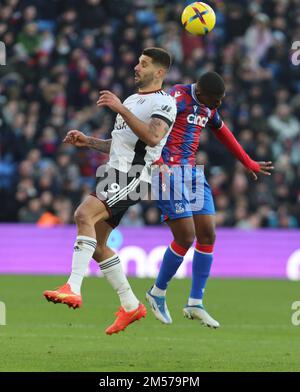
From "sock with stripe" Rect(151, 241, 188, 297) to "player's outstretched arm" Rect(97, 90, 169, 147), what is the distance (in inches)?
74.3

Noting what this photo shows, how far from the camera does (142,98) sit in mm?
9570

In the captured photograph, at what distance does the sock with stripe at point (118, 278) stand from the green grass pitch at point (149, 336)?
1.37 ft

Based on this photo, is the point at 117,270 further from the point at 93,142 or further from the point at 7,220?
the point at 7,220

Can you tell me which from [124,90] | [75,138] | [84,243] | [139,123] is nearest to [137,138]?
[139,123]

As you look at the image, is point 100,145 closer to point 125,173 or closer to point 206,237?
point 125,173

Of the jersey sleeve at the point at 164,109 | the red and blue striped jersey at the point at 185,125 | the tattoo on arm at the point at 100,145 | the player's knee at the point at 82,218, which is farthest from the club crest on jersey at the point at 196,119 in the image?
the player's knee at the point at 82,218

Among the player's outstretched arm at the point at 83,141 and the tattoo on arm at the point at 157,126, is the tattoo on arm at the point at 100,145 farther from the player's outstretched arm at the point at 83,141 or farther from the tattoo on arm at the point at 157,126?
the tattoo on arm at the point at 157,126

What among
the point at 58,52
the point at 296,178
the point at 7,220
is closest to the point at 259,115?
the point at 296,178

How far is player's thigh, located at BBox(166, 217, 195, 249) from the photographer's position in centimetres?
1055

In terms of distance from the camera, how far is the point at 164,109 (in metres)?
9.34

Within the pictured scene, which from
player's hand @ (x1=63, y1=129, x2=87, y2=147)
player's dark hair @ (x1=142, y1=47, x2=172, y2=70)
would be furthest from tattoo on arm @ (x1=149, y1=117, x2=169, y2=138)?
player's hand @ (x1=63, y1=129, x2=87, y2=147)

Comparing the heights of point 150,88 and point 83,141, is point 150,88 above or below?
above

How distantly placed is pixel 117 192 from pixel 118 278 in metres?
0.79
